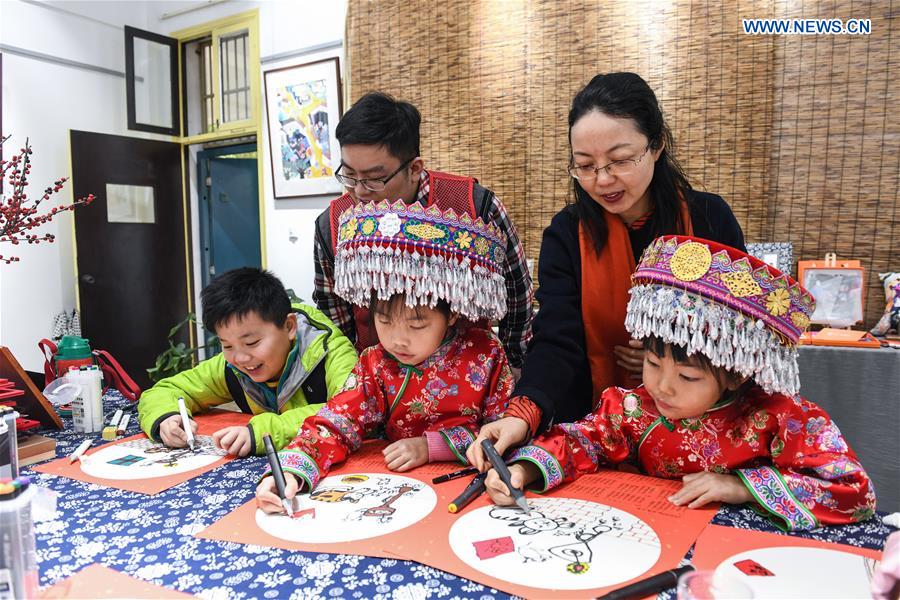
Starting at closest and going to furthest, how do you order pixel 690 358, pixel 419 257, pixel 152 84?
pixel 690 358 < pixel 419 257 < pixel 152 84

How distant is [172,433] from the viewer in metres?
1.35

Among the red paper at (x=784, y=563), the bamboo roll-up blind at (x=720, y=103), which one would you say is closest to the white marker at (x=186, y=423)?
the red paper at (x=784, y=563)

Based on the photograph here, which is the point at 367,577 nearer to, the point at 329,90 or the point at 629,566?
the point at 629,566

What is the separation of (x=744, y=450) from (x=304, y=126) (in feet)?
12.7

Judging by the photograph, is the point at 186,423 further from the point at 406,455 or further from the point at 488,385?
the point at 488,385

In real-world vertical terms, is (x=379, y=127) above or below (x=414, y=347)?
above

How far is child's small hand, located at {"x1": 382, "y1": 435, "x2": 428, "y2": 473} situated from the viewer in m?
1.17

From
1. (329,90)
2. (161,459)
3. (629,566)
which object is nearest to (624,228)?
(629,566)

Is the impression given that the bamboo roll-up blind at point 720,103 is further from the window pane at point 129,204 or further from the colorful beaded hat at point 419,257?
the window pane at point 129,204

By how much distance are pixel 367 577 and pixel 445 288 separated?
0.53 metres

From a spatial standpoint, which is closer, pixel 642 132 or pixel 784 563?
pixel 784 563

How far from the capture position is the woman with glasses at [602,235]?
124 cm

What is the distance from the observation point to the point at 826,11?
2729 millimetres

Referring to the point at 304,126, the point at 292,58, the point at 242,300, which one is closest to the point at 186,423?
the point at 242,300
